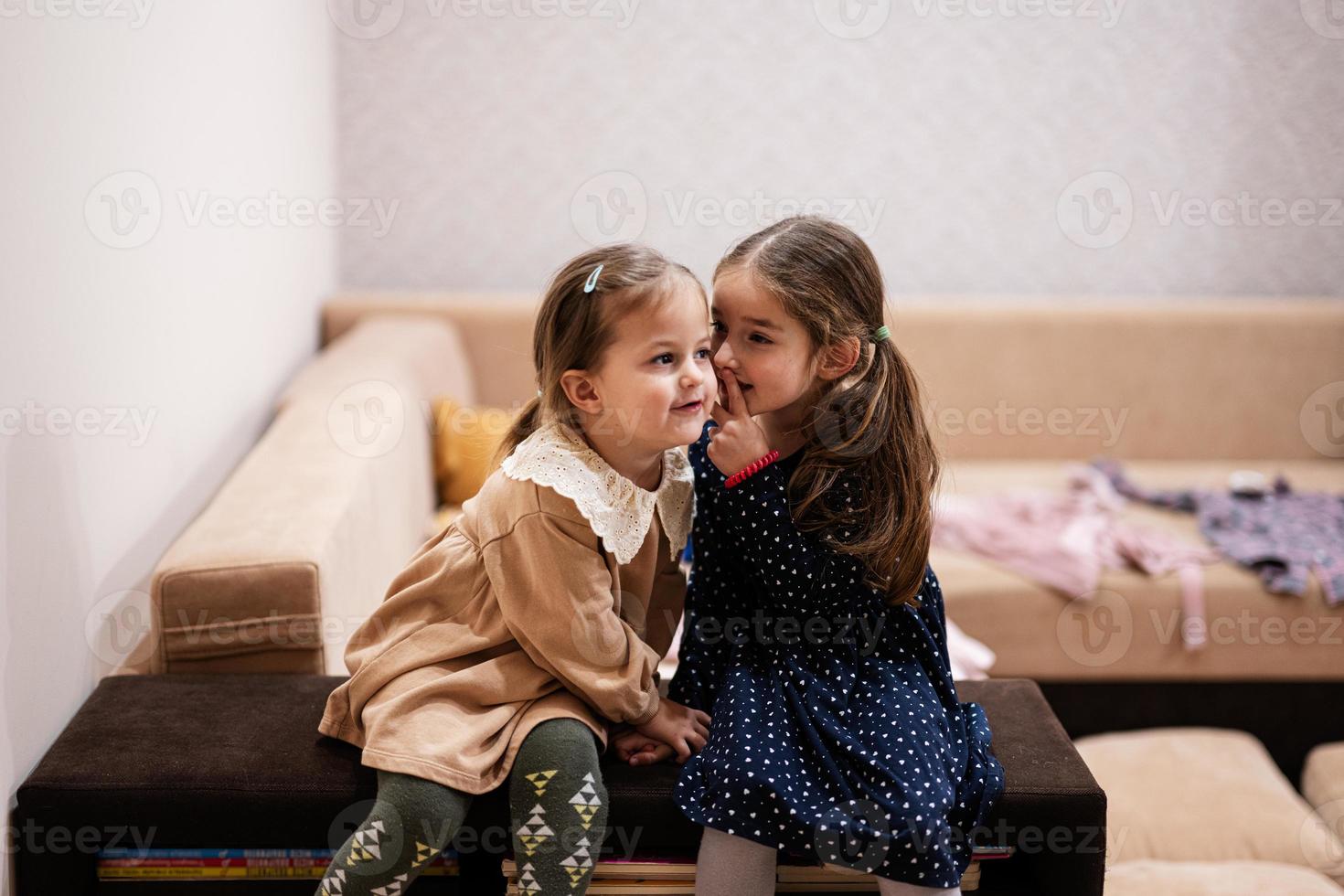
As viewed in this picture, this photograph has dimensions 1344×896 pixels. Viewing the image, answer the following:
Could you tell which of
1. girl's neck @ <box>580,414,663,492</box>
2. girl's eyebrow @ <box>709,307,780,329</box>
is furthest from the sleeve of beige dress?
girl's eyebrow @ <box>709,307,780,329</box>

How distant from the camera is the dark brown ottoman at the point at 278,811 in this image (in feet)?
4.67

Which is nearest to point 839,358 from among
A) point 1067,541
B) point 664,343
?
point 664,343

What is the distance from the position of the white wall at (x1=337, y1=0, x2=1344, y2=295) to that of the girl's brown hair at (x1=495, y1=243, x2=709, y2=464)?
1.94m

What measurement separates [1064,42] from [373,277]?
1.91 meters

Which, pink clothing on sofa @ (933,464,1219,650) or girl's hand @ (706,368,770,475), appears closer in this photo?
girl's hand @ (706,368,770,475)

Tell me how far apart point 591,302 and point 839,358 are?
0.32 meters

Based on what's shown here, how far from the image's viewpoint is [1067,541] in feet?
8.62

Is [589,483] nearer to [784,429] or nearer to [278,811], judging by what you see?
[784,429]

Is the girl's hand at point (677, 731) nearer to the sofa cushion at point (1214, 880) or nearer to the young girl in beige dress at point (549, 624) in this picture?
the young girl in beige dress at point (549, 624)

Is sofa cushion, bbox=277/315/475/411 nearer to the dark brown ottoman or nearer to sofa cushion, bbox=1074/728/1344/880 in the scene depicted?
the dark brown ottoman

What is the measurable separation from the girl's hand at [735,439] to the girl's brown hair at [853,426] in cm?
7

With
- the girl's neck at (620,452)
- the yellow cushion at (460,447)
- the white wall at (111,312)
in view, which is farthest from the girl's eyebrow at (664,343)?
the yellow cushion at (460,447)

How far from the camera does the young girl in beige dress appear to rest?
136 centimetres

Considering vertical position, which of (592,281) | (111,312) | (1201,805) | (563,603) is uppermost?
(592,281)
